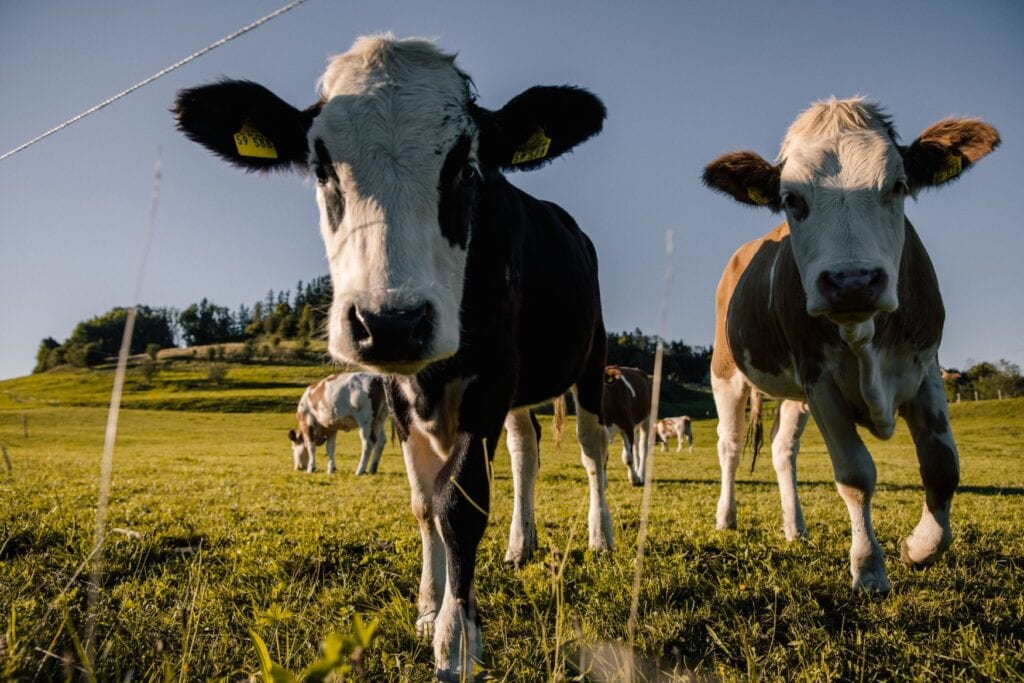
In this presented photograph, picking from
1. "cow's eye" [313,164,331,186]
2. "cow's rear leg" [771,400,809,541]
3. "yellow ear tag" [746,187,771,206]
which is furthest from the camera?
"cow's rear leg" [771,400,809,541]

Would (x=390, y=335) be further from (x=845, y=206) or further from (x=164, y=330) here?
(x=164, y=330)

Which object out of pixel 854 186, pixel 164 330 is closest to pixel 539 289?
pixel 854 186

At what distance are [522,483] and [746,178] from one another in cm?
286

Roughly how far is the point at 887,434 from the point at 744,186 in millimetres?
2031

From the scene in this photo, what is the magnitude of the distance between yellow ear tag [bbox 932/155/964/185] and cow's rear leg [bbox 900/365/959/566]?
1.36 meters

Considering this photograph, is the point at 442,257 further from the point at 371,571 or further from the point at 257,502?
the point at 257,502

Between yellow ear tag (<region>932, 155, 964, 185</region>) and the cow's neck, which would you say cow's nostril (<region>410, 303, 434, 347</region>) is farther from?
yellow ear tag (<region>932, 155, 964, 185</region>)

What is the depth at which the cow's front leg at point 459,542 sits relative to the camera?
251 cm

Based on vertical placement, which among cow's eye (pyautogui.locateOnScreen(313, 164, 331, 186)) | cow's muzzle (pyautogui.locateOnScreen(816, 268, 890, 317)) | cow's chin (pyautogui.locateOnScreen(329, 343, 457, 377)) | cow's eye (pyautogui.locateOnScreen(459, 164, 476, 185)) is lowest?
cow's chin (pyautogui.locateOnScreen(329, 343, 457, 377))

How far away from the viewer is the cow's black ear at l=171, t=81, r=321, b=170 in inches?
124

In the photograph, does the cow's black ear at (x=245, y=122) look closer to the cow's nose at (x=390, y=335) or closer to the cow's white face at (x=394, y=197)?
the cow's white face at (x=394, y=197)

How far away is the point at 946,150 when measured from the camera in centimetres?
416

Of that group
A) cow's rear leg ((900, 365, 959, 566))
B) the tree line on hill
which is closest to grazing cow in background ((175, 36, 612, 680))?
cow's rear leg ((900, 365, 959, 566))

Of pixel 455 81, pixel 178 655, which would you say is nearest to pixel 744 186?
pixel 455 81
